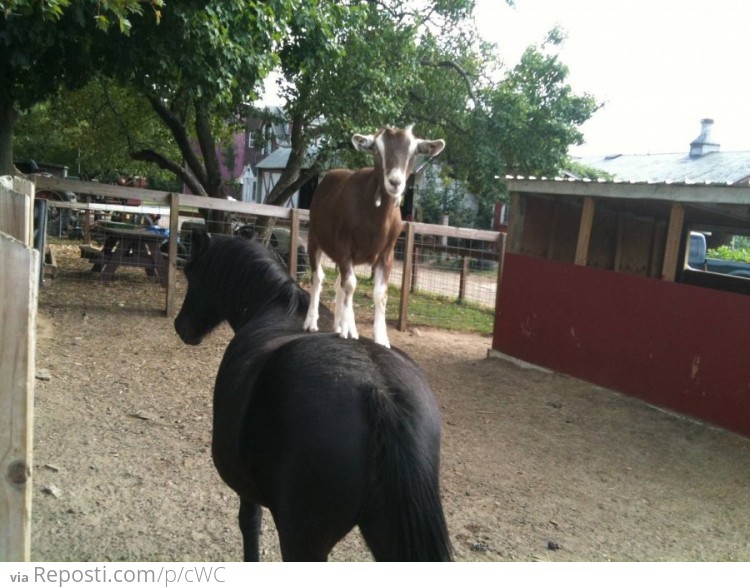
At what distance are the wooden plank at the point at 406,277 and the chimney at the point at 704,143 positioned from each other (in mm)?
23911

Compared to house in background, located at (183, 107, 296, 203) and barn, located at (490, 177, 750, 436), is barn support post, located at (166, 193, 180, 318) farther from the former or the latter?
house in background, located at (183, 107, 296, 203)

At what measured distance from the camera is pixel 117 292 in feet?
33.4

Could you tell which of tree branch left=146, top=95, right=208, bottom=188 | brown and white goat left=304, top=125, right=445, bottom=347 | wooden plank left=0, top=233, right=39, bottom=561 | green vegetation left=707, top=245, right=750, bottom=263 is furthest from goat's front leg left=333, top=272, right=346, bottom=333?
green vegetation left=707, top=245, right=750, bottom=263

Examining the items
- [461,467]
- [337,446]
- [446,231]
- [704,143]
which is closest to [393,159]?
[337,446]

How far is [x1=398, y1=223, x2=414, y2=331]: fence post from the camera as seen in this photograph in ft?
31.9

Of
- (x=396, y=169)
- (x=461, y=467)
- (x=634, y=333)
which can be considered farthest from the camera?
(x=634, y=333)

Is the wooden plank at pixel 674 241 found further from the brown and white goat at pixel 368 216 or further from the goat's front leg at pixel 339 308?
the goat's front leg at pixel 339 308

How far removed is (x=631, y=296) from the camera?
23.5ft

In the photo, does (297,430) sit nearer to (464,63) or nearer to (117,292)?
(117,292)

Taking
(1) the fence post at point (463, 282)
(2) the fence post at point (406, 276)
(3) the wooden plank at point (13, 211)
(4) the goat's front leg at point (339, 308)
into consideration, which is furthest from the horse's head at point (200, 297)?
(1) the fence post at point (463, 282)

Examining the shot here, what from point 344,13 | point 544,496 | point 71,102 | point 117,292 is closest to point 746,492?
point 544,496

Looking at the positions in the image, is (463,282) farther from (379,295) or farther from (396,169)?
(396,169)

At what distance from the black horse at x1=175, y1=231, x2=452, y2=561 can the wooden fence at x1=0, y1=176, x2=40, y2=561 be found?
91 centimetres

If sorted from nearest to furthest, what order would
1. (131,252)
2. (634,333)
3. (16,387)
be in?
1. (16,387)
2. (634,333)
3. (131,252)
